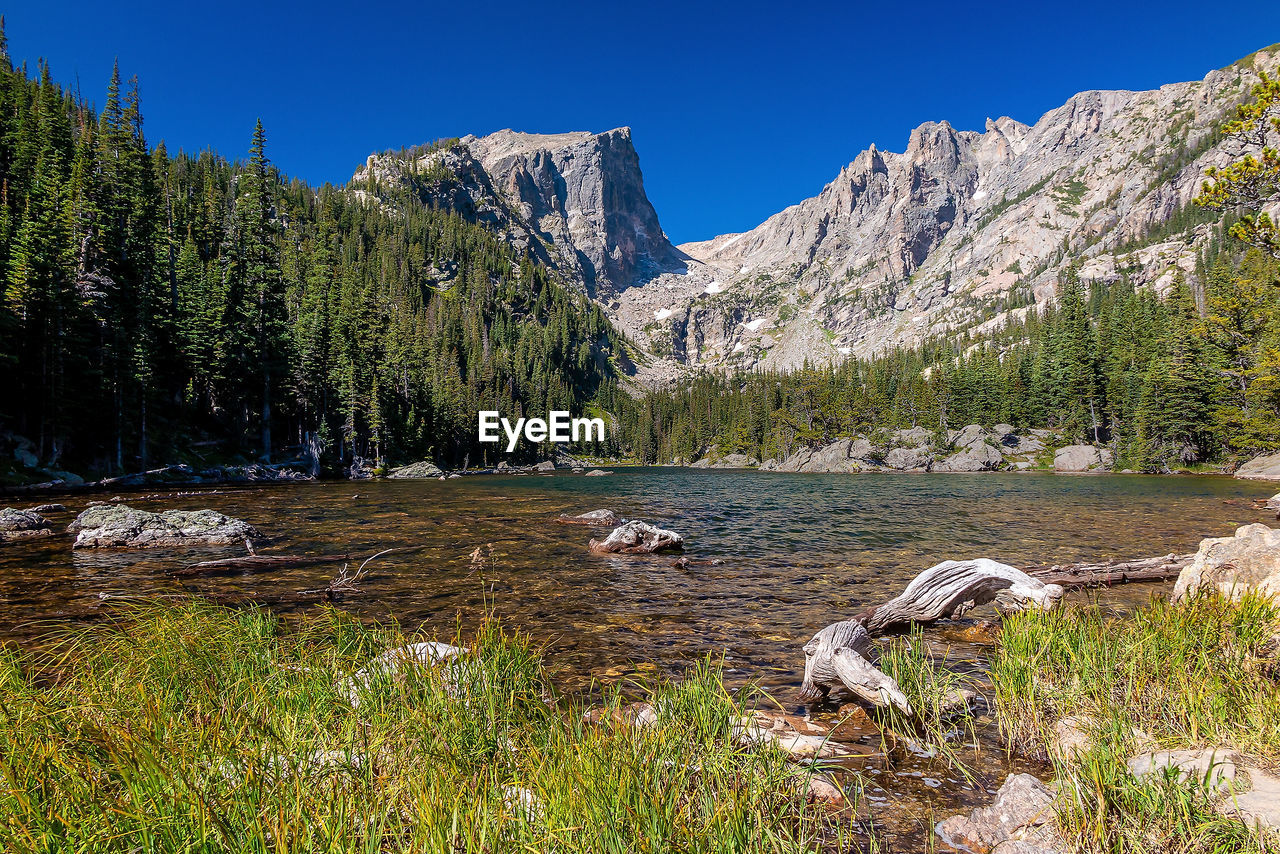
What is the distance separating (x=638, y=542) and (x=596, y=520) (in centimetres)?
728

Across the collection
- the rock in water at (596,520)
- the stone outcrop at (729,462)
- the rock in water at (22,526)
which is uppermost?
the rock in water at (22,526)

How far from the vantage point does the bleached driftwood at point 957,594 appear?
36.4ft

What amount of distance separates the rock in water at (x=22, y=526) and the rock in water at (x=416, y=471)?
158 feet

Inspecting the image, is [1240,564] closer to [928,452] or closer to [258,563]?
[258,563]

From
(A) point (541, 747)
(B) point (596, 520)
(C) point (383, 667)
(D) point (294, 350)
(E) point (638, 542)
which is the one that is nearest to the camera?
(A) point (541, 747)

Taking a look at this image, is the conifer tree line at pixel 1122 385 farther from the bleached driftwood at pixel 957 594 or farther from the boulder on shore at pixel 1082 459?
the bleached driftwood at pixel 957 594

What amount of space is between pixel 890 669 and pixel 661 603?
653cm

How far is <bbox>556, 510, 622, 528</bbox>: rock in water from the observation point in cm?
2681

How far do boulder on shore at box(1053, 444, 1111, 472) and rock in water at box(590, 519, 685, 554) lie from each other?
3460 inches

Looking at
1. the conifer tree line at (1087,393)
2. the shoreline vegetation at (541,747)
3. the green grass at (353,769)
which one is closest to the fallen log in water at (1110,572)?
the shoreline vegetation at (541,747)

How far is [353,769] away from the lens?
11.9 ft

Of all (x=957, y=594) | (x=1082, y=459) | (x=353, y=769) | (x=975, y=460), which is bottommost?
(x=975, y=460)

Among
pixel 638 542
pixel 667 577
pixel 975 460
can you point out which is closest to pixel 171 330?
pixel 638 542

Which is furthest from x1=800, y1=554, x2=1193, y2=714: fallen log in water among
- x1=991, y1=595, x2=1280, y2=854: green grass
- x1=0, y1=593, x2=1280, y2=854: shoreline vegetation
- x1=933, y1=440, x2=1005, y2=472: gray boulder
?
x1=933, y1=440, x2=1005, y2=472: gray boulder
